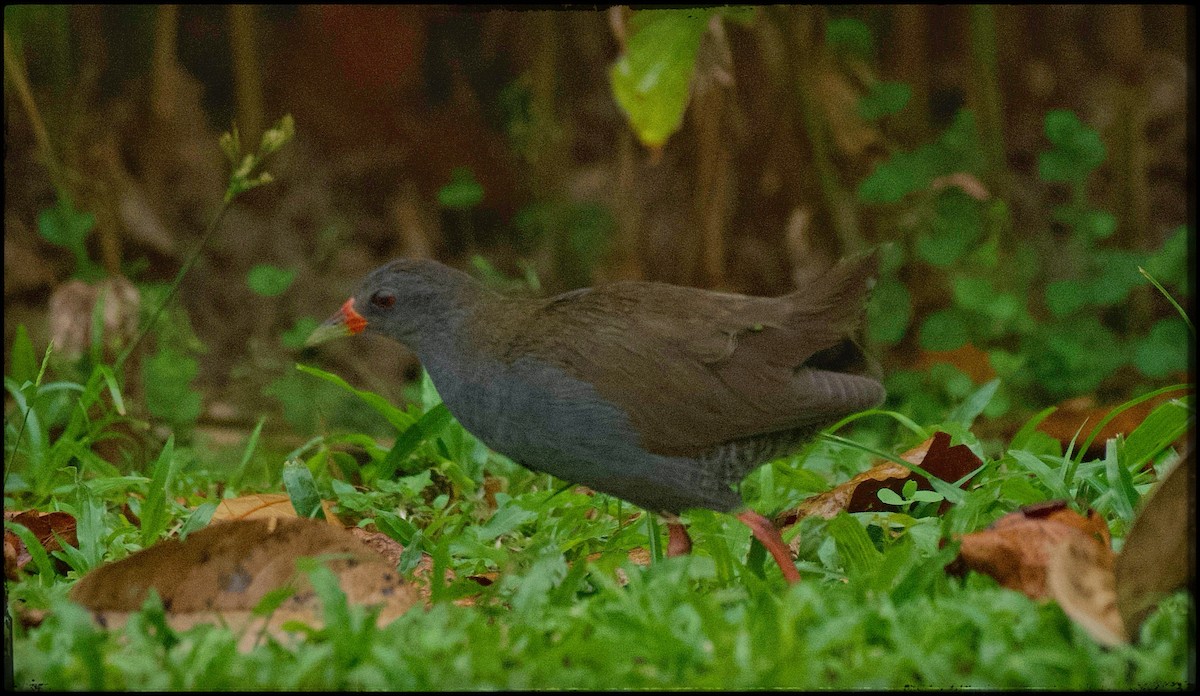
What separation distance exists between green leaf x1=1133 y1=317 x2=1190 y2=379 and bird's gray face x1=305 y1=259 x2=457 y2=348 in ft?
11.5

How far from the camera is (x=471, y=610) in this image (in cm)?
285

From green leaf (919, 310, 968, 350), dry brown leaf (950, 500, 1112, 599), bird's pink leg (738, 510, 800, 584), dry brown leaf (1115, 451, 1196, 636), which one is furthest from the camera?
green leaf (919, 310, 968, 350)

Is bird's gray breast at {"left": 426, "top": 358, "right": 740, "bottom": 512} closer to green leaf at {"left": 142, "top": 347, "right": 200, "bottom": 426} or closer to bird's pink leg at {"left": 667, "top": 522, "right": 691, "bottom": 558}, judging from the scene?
bird's pink leg at {"left": 667, "top": 522, "right": 691, "bottom": 558}

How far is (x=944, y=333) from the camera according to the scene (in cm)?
605

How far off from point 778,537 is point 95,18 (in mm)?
5831

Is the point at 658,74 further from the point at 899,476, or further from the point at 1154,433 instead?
the point at 1154,433

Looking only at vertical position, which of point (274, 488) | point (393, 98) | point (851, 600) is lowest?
point (274, 488)

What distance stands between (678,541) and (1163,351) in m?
3.30

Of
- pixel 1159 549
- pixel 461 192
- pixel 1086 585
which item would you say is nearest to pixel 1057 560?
pixel 1086 585

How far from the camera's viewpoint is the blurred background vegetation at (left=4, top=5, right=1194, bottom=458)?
6.00 metres

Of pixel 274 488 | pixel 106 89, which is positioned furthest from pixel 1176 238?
pixel 106 89

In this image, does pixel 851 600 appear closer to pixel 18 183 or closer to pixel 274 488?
pixel 274 488

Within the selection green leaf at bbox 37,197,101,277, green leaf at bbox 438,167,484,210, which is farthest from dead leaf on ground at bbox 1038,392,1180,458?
green leaf at bbox 37,197,101,277

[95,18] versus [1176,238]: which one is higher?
[95,18]
